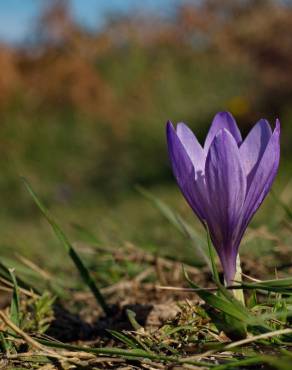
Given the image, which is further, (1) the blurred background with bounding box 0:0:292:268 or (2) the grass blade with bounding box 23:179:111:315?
(1) the blurred background with bounding box 0:0:292:268

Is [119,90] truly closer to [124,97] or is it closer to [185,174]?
[124,97]

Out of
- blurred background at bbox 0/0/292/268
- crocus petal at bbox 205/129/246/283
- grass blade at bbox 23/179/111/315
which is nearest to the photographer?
crocus petal at bbox 205/129/246/283

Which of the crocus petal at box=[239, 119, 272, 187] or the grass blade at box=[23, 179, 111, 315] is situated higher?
the crocus petal at box=[239, 119, 272, 187]

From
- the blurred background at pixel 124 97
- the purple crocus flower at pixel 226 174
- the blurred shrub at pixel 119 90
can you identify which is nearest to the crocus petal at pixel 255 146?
the purple crocus flower at pixel 226 174

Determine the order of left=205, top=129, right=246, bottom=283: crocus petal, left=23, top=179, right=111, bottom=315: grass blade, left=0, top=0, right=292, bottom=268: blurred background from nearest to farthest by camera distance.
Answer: left=205, top=129, right=246, bottom=283: crocus petal < left=23, top=179, right=111, bottom=315: grass blade < left=0, top=0, right=292, bottom=268: blurred background

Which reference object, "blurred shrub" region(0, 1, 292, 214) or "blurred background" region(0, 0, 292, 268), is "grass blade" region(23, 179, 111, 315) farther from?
"blurred shrub" region(0, 1, 292, 214)

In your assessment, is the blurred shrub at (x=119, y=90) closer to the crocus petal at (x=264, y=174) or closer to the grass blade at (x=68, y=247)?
the grass blade at (x=68, y=247)

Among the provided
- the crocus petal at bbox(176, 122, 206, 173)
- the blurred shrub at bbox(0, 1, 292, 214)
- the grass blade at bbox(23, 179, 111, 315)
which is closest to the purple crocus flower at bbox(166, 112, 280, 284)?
Answer: the crocus petal at bbox(176, 122, 206, 173)
